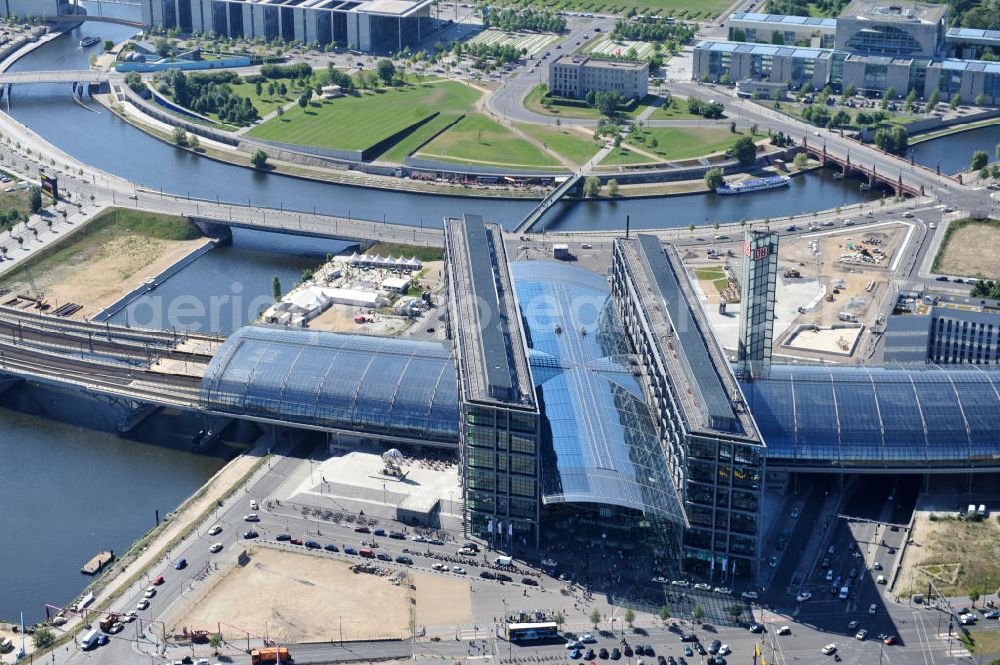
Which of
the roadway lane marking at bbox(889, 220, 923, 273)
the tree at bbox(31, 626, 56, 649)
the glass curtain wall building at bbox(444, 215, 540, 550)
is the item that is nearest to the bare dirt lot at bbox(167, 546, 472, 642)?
the glass curtain wall building at bbox(444, 215, 540, 550)

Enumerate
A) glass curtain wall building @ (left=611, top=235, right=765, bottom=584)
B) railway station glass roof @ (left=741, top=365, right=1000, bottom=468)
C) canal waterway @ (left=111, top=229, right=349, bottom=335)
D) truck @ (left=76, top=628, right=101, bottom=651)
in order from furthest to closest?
canal waterway @ (left=111, top=229, right=349, bottom=335) < railway station glass roof @ (left=741, top=365, right=1000, bottom=468) < glass curtain wall building @ (left=611, top=235, right=765, bottom=584) < truck @ (left=76, top=628, right=101, bottom=651)

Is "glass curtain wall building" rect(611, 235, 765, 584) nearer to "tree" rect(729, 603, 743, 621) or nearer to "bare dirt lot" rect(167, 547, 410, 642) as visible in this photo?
"tree" rect(729, 603, 743, 621)

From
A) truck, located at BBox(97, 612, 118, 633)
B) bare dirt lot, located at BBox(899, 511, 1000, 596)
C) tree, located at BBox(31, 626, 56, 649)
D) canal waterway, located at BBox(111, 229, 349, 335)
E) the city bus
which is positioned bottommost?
tree, located at BBox(31, 626, 56, 649)

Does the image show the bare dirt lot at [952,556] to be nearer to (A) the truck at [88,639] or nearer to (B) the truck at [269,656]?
(B) the truck at [269,656]

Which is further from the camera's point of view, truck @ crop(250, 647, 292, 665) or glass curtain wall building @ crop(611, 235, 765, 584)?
glass curtain wall building @ crop(611, 235, 765, 584)

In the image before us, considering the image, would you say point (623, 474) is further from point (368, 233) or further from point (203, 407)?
point (368, 233)

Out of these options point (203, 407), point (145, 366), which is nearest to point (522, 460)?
point (203, 407)

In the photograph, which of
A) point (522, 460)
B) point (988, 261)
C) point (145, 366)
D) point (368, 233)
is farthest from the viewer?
point (368, 233)
